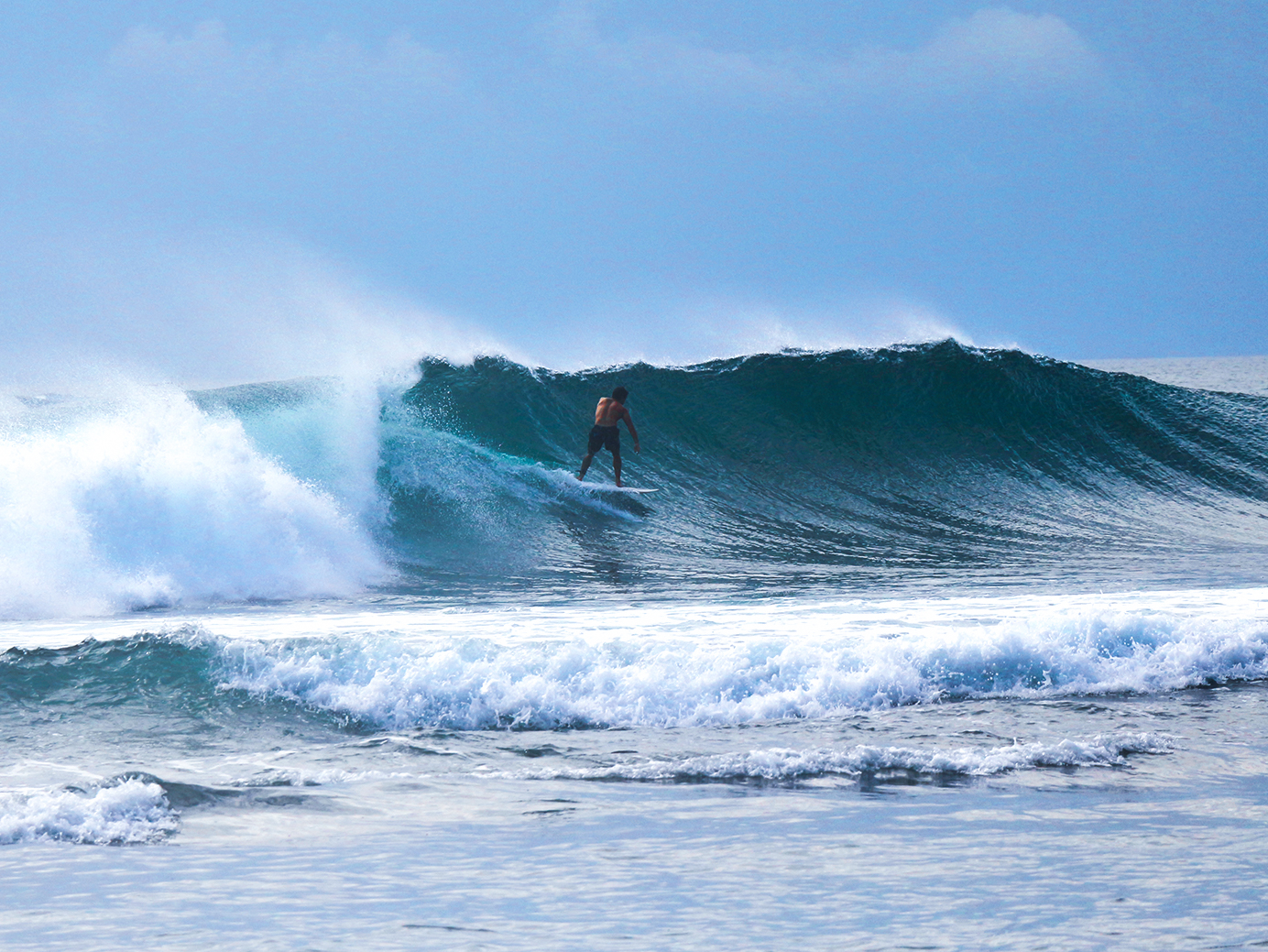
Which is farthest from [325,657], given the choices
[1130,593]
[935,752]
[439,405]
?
[439,405]

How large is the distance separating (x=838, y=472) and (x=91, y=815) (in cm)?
A: 1115

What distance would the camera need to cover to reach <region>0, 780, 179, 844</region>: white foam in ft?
12.5

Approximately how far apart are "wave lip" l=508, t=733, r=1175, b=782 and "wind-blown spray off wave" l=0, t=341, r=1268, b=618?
405 cm

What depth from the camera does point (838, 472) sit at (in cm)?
1407

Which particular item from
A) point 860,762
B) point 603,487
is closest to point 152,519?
point 603,487

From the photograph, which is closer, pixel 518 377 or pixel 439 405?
pixel 439 405

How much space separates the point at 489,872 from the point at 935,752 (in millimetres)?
2096

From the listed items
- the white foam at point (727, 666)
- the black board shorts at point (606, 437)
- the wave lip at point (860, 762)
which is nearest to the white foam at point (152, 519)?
the white foam at point (727, 666)

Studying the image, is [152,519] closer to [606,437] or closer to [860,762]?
[606,437]

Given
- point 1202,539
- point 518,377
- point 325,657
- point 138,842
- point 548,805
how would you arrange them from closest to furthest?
1. point 138,842
2. point 548,805
3. point 325,657
4. point 1202,539
5. point 518,377

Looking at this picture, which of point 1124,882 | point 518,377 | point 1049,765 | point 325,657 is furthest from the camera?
point 518,377

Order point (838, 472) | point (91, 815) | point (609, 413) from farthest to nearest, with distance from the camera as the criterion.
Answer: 1. point (838, 472)
2. point (609, 413)
3. point (91, 815)

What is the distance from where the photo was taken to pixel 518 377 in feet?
50.4

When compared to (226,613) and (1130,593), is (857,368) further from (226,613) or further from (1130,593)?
(226,613)
